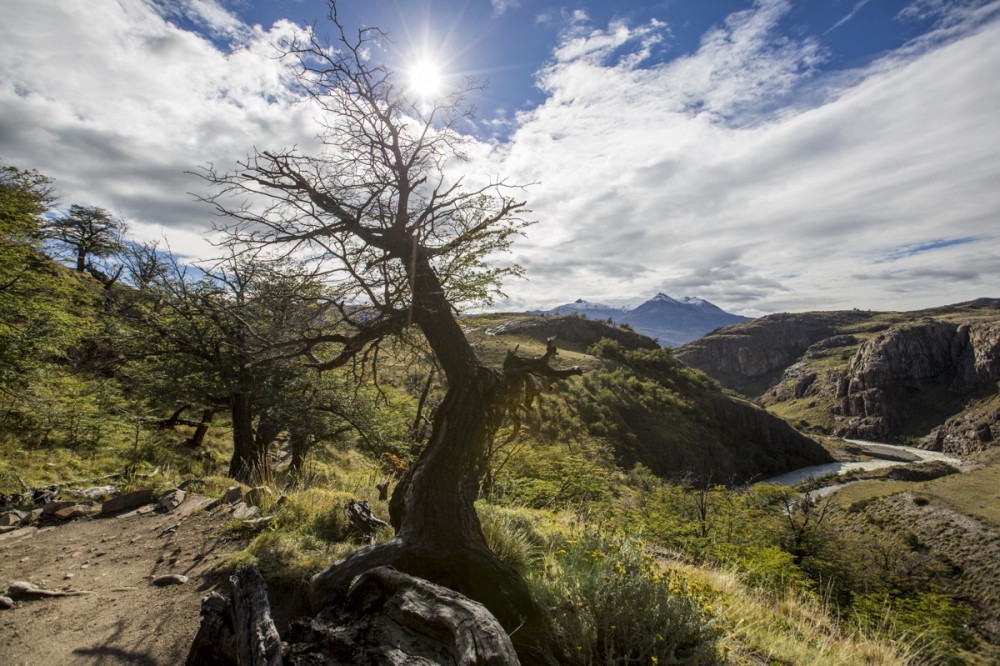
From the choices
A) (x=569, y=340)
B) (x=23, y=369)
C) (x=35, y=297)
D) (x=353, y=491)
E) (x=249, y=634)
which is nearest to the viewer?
(x=249, y=634)

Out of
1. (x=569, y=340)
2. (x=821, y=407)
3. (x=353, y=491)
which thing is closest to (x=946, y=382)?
(x=821, y=407)

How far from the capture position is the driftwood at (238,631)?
2.23 meters

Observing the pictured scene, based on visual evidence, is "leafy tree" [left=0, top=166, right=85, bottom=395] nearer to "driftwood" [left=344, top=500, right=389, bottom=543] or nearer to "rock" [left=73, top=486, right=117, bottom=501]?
"rock" [left=73, top=486, right=117, bottom=501]

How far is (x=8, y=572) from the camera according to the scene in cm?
461

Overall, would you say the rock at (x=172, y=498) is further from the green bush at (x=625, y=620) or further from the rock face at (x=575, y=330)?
the rock face at (x=575, y=330)

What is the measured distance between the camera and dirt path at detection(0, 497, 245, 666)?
3.24 meters

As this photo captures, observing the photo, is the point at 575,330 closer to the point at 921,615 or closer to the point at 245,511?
the point at 921,615

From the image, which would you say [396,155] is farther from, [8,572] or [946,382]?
[946,382]

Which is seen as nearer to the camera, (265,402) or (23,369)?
(23,369)

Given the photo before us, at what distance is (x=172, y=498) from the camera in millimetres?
7121

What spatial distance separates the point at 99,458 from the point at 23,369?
2.84 meters

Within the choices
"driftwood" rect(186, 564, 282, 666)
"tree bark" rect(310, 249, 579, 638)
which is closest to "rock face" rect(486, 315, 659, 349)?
"tree bark" rect(310, 249, 579, 638)

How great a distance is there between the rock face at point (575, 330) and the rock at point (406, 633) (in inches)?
2131

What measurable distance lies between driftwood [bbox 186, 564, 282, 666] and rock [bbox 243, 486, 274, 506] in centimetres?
460
